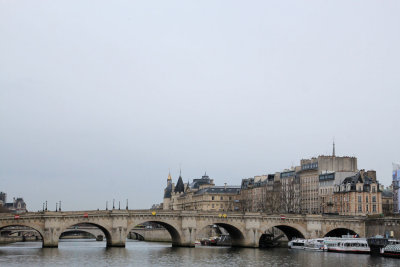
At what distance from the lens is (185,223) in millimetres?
113000

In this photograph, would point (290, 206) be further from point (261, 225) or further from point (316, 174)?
point (261, 225)

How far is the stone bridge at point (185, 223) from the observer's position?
4072 inches

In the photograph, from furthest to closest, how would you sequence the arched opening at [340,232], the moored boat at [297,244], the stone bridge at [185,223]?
the arched opening at [340,232] < the moored boat at [297,244] < the stone bridge at [185,223]

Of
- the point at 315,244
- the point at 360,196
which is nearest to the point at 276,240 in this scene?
the point at 315,244

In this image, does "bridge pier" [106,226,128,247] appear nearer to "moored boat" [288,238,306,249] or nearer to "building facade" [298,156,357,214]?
"moored boat" [288,238,306,249]

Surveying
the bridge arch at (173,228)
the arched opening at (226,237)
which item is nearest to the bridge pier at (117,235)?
the bridge arch at (173,228)

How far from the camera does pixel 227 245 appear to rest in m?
134

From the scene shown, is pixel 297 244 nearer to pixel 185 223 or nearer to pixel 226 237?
pixel 185 223

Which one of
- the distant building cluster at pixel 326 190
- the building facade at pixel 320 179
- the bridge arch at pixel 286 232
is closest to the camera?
the bridge arch at pixel 286 232

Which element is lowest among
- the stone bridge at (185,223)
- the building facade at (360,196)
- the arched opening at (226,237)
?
the arched opening at (226,237)

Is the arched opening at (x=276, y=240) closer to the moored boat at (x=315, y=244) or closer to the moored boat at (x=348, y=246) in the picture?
the moored boat at (x=315, y=244)

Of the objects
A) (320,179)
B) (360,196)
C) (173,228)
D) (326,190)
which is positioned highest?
(320,179)

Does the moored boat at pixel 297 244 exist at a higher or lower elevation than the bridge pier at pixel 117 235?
lower

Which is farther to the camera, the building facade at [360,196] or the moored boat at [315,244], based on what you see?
the building facade at [360,196]
